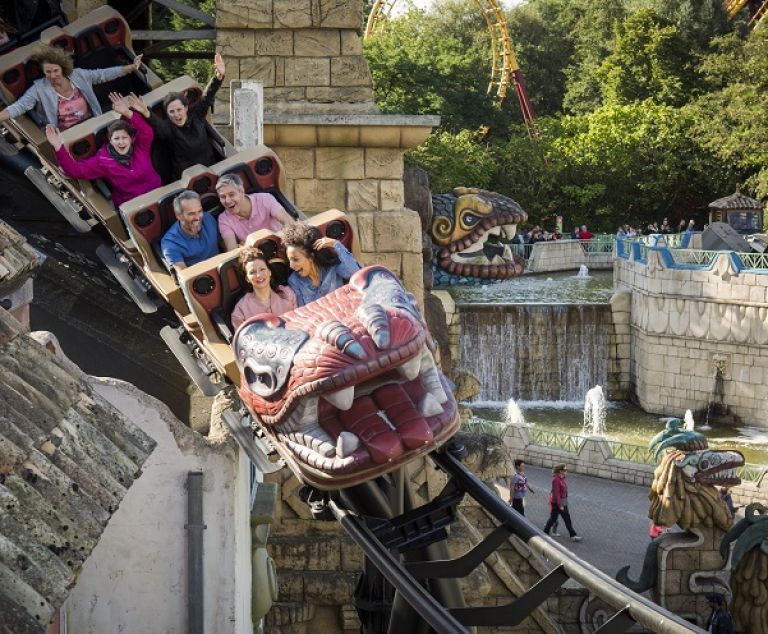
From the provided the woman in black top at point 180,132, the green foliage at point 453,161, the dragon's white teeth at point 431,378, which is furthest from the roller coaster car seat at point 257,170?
the green foliage at point 453,161

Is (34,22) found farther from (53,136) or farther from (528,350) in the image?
(528,350)

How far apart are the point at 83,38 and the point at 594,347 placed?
1725 centimetres

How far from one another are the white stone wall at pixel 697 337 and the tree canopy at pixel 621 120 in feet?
33.2

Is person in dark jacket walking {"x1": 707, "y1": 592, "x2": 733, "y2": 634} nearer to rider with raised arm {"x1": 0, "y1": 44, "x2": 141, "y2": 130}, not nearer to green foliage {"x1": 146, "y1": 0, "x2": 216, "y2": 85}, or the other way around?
rider with raised arm {"x1": 0, "y1": 44, "x2": 141, "y2": 130}

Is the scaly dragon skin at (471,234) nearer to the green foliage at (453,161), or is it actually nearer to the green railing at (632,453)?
the green railing at (632,453)

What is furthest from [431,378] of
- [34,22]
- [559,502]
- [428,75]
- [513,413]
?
[428,75]

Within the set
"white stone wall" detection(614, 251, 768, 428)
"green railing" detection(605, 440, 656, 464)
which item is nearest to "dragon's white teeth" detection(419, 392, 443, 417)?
"green railing" detection(605, 440, 656, 464)

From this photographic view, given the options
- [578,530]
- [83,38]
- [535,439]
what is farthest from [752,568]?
[535,439]

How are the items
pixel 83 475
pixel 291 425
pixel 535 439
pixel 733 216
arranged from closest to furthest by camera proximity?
pixel 83 475 < pixel 291 425 < pixel 535 439 < pixel 733 216

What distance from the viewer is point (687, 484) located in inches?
482

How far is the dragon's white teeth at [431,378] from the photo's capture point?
6.32m

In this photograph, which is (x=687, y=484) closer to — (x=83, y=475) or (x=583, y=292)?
(x=83, y=475)

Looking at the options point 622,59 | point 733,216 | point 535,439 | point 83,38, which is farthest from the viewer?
point 622,59

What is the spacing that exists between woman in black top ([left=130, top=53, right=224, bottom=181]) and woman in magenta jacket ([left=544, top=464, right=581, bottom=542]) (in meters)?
6.76
